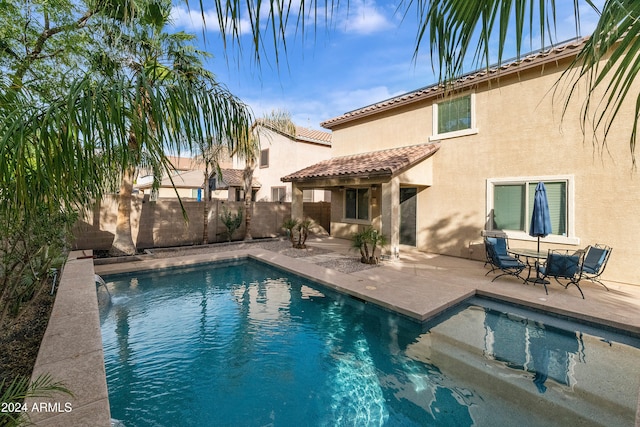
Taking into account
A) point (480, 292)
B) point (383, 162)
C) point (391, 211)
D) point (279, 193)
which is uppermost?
point (383, 162)

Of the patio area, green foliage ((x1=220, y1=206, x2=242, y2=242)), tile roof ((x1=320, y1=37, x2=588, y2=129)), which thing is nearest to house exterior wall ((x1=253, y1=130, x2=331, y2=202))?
tile roof ((x1=320, y1=37, x2=588, y2=129))

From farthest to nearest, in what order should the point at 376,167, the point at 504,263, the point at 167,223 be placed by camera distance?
1. the point at 167,223
2. the point at 376,167
3. the point at 504,263

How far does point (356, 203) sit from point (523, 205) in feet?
29.7

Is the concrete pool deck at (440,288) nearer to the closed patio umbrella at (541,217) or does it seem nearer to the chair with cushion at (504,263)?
the chair with cushion at (504,263)

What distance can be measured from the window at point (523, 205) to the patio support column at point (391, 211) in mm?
3757

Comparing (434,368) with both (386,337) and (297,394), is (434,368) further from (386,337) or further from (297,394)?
(297,394)

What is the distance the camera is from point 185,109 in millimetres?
2016

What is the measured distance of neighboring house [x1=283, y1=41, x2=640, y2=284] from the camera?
30.4 ft

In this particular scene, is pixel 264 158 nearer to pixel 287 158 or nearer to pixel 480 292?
pixel 287 158

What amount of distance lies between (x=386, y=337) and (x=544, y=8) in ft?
21.6

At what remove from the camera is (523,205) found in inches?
441

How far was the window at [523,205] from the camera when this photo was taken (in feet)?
33.5

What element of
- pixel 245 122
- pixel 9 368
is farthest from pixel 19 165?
pixel 9 368

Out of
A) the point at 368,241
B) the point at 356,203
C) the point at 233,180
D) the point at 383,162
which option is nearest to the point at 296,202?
the point at 356,203
